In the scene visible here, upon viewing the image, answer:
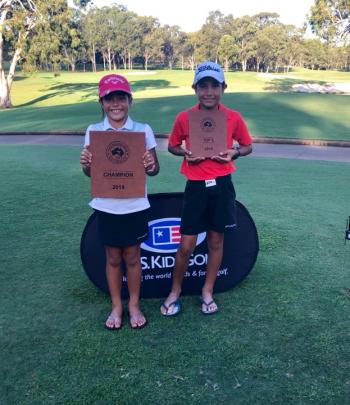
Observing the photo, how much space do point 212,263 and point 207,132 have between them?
3.43 ft

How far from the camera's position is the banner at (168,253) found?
11.7 feet

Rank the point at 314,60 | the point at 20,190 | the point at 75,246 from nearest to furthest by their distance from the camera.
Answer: the point at 75,246 < the point at 20,190 < the point at 314,60

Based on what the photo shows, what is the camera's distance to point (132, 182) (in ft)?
9.48

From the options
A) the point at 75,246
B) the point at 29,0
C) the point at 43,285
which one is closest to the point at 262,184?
the point at 75,246

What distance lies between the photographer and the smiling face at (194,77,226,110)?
121 inches

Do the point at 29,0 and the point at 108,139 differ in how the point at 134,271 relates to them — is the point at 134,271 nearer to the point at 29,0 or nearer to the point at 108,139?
the point at 108,139

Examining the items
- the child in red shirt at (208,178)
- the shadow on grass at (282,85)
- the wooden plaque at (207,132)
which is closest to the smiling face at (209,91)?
the child in red shirt at (208,178)

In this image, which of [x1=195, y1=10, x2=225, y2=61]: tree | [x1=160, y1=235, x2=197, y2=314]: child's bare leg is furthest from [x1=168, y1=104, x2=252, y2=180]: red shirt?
[x1=195, y1=10, x2=225, y2=61]: tree

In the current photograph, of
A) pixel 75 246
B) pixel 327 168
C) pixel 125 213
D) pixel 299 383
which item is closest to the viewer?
pixel 299 383

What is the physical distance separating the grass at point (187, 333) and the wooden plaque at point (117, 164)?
1027mm

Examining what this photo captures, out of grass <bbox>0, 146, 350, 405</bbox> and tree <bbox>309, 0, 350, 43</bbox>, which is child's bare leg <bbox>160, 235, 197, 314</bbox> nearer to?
grass <bbox>0, 146, 350, 405</bbox>

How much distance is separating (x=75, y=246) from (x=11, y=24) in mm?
24787

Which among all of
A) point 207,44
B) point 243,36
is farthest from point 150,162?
point 243,36

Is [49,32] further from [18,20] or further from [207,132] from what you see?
[207,132]
